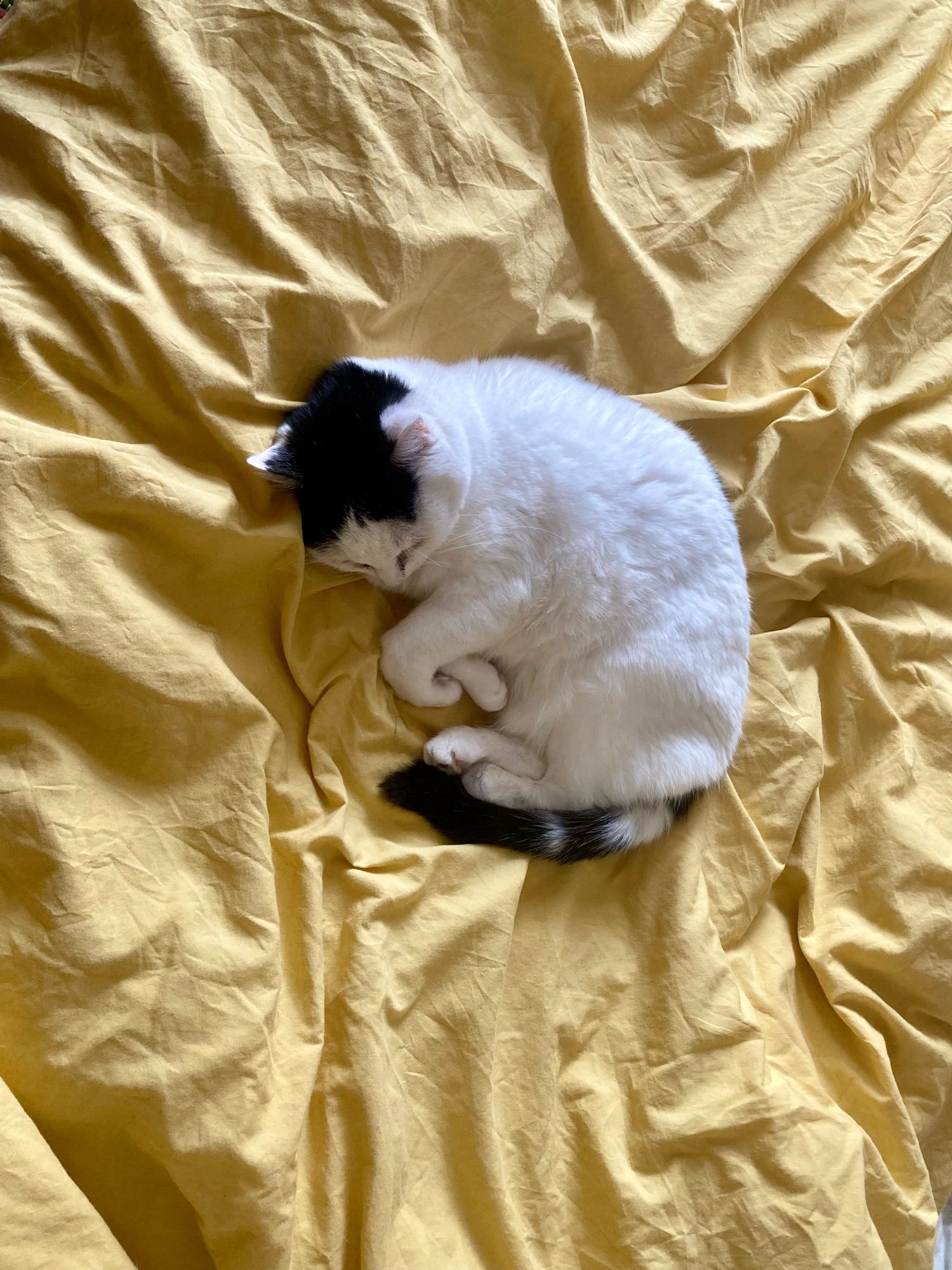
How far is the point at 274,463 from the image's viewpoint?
106 centimetres

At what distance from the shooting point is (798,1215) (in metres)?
1.07

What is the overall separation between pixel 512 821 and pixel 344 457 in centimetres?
53

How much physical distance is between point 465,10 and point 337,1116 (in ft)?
4.72

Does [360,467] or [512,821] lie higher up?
[360,467]

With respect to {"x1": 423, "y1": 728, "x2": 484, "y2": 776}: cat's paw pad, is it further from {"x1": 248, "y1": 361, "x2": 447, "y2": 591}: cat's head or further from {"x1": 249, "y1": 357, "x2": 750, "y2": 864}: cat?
{"x1": 248, "y1": 361, "x2": 447, "y2": 591}: cat's head

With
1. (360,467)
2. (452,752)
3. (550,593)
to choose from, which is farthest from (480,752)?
(360,467)

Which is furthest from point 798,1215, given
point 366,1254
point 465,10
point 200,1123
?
point 465,10

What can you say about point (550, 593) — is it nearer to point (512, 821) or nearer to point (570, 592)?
point (570, 592)

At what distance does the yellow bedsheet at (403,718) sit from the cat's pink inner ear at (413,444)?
16 centimetres

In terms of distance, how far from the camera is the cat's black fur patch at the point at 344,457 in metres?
1.10

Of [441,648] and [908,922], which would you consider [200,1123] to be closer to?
[441,648]

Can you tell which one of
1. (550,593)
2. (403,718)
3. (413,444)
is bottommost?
(403,718)

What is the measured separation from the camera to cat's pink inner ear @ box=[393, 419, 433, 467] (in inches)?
44.2

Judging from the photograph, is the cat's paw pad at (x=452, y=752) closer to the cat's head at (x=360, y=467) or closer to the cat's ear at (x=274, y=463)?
the cat's head at (x=360, y=467)
